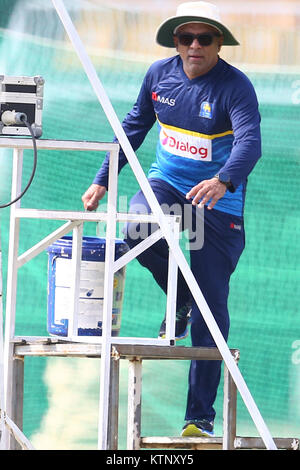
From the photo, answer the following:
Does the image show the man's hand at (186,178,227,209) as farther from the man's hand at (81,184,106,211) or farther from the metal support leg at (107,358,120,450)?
the metal support leg at (107,358,120,450)

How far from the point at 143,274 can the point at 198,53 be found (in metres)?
2.07

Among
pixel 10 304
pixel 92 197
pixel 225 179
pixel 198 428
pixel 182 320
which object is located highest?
pixel 225 179

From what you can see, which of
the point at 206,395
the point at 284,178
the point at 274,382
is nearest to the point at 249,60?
the point at 284,178

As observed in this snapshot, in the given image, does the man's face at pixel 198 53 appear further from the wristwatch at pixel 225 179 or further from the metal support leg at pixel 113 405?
the metal support leg at pixel 113 405

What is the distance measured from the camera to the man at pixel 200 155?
251 inches

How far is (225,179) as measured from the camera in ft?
19.7

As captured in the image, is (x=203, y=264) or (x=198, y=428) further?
(x=203, y=264)

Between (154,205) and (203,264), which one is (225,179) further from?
(154,205)

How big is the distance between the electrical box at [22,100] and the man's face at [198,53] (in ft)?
3.81

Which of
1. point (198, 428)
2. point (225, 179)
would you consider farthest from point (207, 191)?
point (198, 428)

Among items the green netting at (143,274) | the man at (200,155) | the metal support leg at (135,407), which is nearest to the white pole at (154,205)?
the metal support leg at (135,407)

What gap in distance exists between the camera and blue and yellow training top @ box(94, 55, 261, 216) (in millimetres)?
6375

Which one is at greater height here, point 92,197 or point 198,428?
point 92,197

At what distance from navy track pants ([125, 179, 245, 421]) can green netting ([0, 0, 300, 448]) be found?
1.56 m
